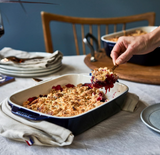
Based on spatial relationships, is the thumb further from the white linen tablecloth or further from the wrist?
the white linen tablecloth

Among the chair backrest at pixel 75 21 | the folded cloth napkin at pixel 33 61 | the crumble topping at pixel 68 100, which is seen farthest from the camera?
the chair backrest at pixel 75 21

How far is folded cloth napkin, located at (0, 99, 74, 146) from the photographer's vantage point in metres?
0.63

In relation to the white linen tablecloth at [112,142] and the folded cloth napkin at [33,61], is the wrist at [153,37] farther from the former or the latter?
the folded cloth napkin at [33,61]

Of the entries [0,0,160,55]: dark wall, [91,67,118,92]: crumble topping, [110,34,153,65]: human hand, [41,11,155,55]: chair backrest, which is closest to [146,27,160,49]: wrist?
[110,34,153,65]: human hand

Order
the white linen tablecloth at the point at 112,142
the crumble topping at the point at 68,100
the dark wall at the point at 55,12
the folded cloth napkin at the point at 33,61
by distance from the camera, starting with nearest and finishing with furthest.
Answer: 1. the white linen tablecloth at the point at 112,142
2. the crumble topping at the point at 68,100
3. the folded cloth napkin at the point at 33,61
4. the dark wall at the point at 55,12

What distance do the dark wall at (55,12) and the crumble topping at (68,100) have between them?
1.93 metres

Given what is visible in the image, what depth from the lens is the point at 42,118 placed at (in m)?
0.65

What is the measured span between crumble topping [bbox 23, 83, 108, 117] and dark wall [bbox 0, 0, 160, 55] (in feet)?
6.34

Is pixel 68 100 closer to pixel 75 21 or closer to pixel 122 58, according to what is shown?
pixel 122 58

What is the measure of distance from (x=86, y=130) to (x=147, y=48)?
0.51 metres

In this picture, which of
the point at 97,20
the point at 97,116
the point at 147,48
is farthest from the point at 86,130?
the point at 97,20

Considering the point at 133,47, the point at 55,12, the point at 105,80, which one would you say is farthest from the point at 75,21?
the point at 105,80

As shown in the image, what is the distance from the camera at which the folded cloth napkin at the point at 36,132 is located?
2.05 ft

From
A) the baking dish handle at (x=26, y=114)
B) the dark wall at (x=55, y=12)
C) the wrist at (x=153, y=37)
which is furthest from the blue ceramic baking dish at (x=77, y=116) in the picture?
the dark wall at (x=55, y=12)
